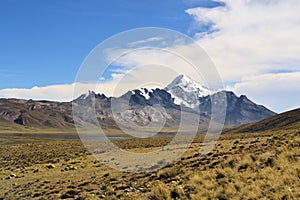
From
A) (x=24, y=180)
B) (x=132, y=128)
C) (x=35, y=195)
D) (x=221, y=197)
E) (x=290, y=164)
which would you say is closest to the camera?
(x=221, y=197)

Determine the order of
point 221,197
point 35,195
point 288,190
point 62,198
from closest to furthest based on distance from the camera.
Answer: point 288,190
point 221,197
point 62,198
point 35,195

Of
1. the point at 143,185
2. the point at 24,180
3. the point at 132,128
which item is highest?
the point at 132,128

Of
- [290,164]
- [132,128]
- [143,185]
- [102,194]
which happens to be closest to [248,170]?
[290,164]

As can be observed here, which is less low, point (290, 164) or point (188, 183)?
point (290, 164)

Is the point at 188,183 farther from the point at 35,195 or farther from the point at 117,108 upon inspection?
the point at 35,195

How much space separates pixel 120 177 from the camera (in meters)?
22.5

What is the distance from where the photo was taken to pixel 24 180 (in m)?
28.2

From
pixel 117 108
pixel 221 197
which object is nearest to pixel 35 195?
pixel 117 108

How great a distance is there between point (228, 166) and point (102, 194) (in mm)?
6910

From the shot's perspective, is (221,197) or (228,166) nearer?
(221,197)

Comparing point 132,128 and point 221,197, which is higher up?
point 132,128

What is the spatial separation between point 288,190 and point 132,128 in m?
16.1

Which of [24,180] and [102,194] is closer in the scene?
[102,194]

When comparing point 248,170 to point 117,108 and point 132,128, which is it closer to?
point 117,108
